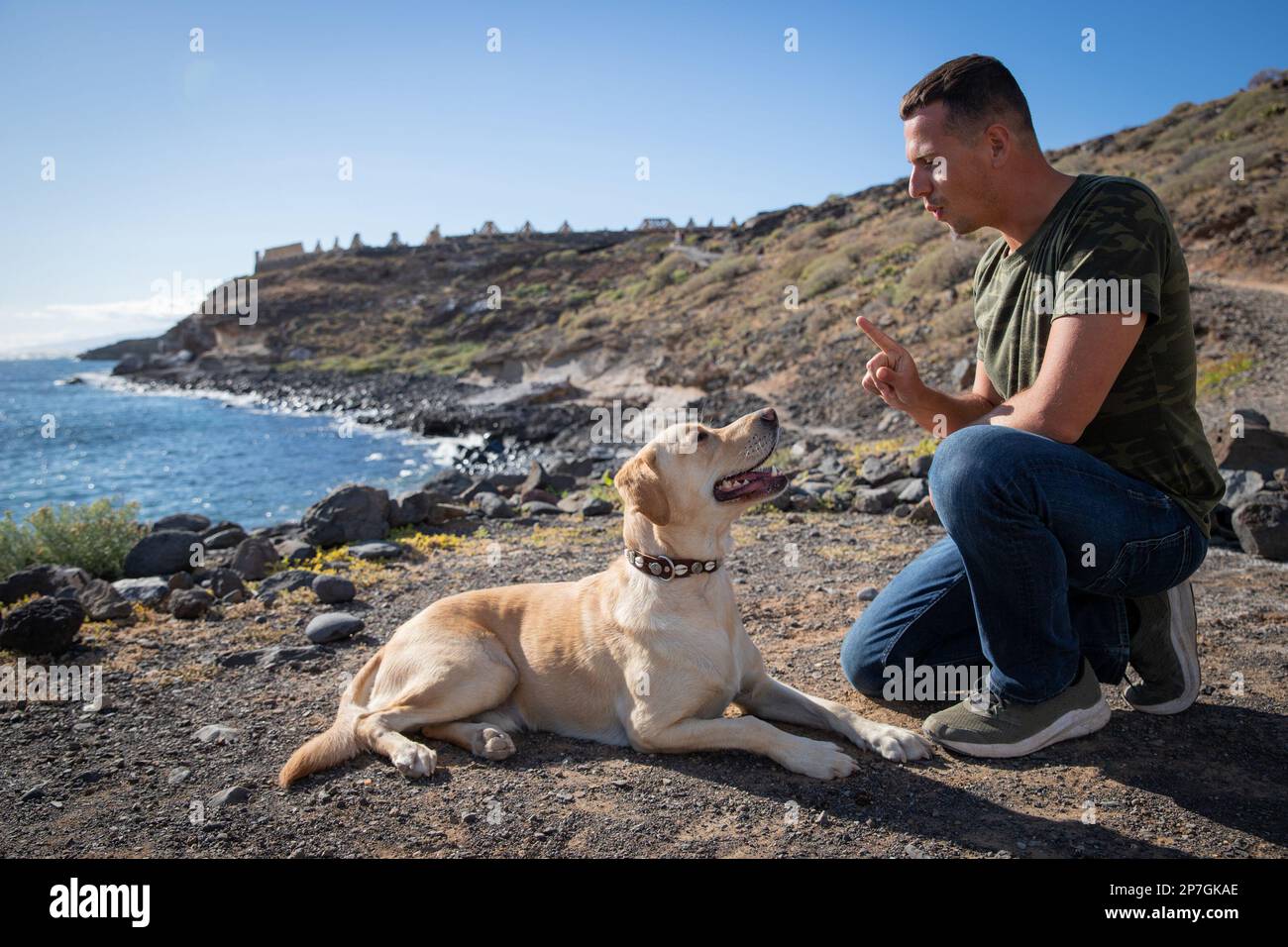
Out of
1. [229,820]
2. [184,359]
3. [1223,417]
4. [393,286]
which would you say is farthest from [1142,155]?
[184,359]

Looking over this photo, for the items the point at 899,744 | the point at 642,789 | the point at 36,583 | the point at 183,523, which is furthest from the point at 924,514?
the point at 183,523

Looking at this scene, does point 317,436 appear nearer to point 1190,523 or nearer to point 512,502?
point 512,502

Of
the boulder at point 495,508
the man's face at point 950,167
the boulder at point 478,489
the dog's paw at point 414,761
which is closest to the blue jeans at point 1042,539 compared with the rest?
the man's face at point 950,167

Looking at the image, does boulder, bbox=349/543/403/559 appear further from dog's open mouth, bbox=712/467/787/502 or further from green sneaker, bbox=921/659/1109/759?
green sneaker, bbox=921/659/1109/759

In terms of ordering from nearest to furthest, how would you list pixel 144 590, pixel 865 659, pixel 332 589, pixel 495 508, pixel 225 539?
pixel 865 659 < pixel 332 589 < pixel 144 590 < pixel 495 508 < pixel 225 539

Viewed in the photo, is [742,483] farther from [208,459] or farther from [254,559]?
[208,459]

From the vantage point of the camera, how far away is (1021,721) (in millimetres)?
3809

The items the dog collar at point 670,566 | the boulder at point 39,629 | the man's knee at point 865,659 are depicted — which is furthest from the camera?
the boulder at point 39,629

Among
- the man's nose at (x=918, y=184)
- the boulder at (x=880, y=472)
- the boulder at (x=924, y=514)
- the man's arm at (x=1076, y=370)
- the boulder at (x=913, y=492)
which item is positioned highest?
the man's nose at (x=918, y=184)

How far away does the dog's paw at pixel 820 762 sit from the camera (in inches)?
145

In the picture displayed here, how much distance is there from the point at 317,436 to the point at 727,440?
29.9 metres

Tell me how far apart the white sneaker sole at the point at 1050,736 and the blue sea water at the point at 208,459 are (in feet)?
44.5

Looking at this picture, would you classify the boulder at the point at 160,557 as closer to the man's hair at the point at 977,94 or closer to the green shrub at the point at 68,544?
the green shrub at the point at 68,544

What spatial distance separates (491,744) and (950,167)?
11.0 ft
